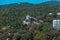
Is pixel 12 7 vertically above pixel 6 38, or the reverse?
pixel 12 7

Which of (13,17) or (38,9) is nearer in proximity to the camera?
(13,17)

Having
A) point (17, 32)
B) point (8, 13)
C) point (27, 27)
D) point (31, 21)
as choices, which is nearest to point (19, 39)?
point (17, 32)

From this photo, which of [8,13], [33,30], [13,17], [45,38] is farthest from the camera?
[8,13]

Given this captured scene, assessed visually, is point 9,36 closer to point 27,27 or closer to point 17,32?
point 17,32

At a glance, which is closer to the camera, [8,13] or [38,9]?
[8,13]

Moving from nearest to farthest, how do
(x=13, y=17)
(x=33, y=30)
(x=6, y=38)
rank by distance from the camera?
(x=6, y=38)
(x=33, y=30)
(x=13, y=17)

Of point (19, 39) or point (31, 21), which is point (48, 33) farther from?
point (31, 21)

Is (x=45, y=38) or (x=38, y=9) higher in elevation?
(x=38, y=9)

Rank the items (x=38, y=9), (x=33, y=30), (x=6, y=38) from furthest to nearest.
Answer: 1. (x=38, y=9)
2. (x=33, y=30)
3. (x=6, y=38)

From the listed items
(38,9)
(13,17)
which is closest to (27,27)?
(13,17)
